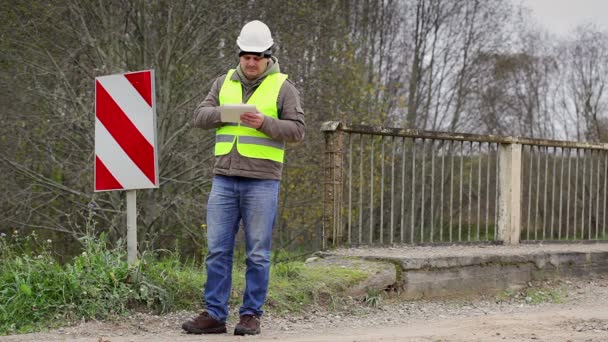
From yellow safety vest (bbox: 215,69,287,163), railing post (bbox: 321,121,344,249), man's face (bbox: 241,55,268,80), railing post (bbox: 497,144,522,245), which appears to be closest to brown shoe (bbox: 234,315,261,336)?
yellow safety vest (bbox: 215,69,287,163)

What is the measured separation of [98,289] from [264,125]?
Result: 1659 millimetres

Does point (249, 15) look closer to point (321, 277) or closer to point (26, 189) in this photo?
point (26, 189)

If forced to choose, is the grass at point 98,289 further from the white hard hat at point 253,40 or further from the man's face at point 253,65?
the white hard hat at point 253,40

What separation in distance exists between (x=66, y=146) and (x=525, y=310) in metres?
10.6

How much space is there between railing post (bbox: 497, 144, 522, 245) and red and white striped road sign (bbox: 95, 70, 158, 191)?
4930mm

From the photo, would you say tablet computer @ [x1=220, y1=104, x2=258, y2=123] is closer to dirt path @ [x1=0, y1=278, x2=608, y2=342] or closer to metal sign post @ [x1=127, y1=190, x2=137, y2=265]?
Answer: metal sign post @ [x1=127, y1=190, x2=137, y2=265]

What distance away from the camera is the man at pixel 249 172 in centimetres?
577

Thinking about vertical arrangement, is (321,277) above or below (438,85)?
below

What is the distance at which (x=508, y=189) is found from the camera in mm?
9992

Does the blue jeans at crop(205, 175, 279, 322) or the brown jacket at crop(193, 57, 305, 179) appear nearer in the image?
the brown jacket at crop(193, 57, 305, 179)

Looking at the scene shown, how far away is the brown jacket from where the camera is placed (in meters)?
5.74

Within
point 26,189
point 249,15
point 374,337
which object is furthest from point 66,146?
point 374,337

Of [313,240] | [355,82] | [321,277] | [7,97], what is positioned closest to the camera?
[321,277]

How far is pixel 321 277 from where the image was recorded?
7.19 m
